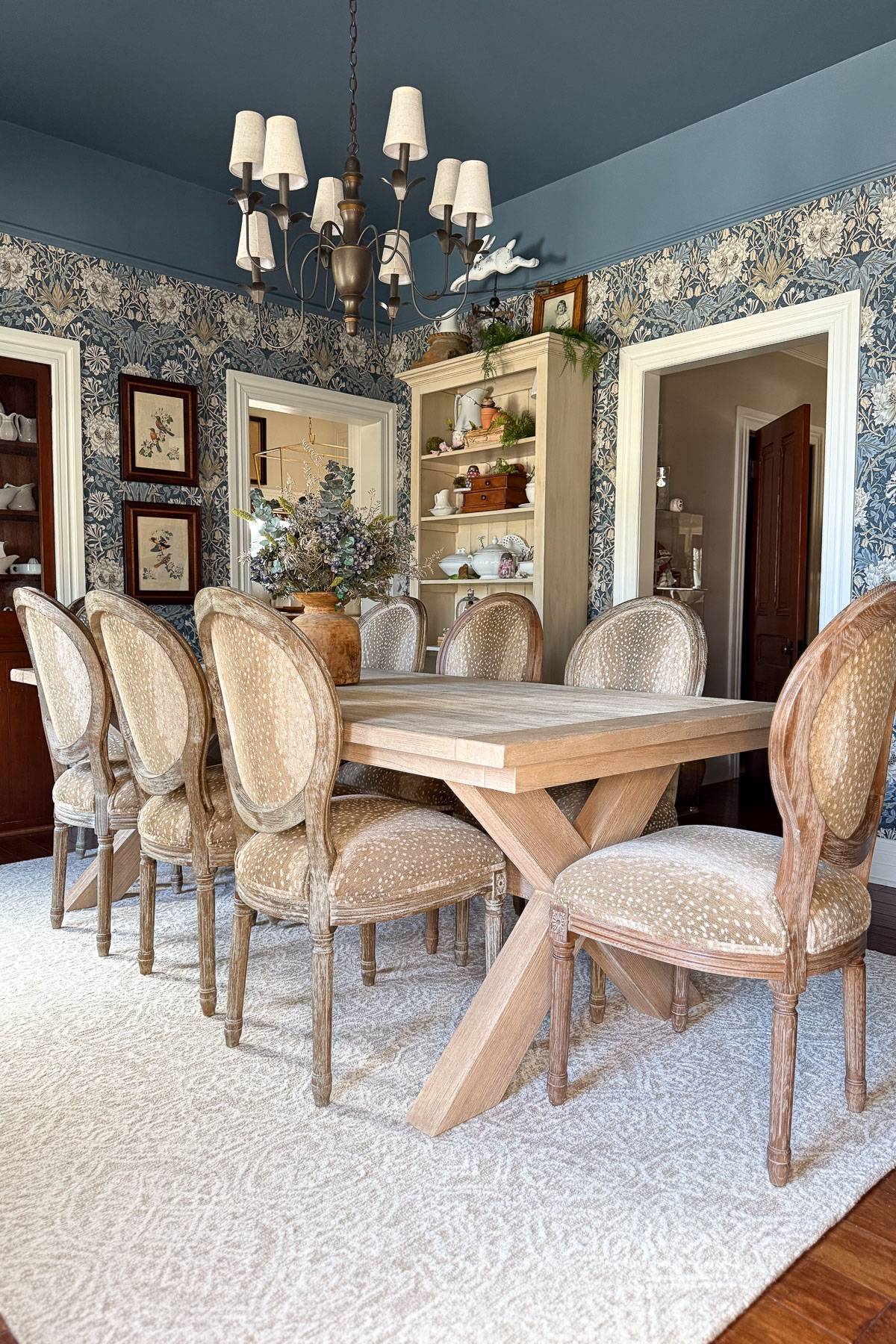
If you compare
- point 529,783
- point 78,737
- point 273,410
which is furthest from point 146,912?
point 273,410

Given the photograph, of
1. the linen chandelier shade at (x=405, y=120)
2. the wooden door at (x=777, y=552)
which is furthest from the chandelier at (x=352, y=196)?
the wooden door at (x=777, y=552)

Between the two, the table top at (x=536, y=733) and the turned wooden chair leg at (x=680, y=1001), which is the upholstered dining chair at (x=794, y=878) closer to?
the table top at (x=536, y=733)

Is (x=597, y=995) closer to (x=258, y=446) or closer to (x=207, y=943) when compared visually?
(x=207, y=943)

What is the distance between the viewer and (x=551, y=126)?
3.92 m

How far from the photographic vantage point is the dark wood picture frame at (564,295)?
4.33 m

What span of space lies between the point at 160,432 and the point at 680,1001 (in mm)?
3625

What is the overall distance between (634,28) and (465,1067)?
137 inches

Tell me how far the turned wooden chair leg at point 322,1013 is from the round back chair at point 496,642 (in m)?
1.55

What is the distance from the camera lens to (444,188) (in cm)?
258

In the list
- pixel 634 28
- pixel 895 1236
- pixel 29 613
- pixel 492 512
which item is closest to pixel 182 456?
pixel 492 512

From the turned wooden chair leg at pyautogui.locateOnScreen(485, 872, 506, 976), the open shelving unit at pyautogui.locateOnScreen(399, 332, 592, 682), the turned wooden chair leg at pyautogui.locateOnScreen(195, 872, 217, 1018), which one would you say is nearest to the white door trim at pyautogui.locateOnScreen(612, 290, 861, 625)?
the open shelving unit at pyautogui.locateOnScreen(399, 332, 592, 682)

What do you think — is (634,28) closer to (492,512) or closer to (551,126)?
(551,126)

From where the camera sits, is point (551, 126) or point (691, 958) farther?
point (551, 126)

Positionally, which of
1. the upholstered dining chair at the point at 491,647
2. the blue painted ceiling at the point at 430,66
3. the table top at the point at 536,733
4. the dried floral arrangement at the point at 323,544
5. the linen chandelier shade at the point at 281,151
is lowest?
the table top at the point at 536,733
